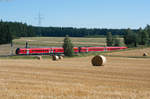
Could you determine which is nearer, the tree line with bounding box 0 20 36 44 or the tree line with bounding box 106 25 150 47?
the tree line with bounding box 106 25 150 47

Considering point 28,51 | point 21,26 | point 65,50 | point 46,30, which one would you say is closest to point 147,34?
point 65,50

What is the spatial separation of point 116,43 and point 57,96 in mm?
107735

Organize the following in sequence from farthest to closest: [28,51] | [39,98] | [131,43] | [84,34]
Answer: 1. [84,34]
2. [131,43]
3. [28,51]
4. [39,98]

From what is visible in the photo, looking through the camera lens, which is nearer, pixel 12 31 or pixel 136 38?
pixel 136 38

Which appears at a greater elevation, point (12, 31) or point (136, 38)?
point (12, 31)

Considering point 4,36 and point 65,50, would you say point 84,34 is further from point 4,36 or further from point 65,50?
point 65,50

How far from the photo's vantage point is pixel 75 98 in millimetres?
11719

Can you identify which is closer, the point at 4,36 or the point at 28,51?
the point at 28,51

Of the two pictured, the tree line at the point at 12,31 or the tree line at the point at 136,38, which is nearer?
the tree line at the point at 136,38

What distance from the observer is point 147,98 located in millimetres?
12055

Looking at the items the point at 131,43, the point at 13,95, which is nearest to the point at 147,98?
the point at 13,95

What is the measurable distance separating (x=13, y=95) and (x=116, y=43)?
10794cm

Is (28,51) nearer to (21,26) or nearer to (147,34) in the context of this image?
(147,34)

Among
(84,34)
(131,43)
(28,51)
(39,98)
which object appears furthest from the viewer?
(84,34)
